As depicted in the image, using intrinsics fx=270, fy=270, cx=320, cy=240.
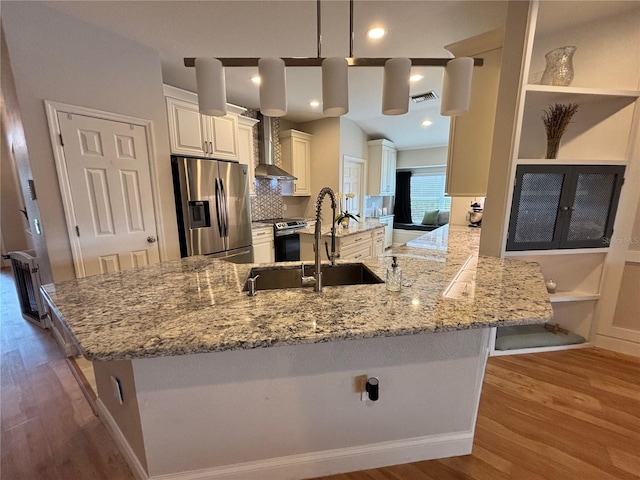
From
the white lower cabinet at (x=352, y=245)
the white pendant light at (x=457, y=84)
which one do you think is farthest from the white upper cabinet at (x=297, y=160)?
the white pendant light at (x=457, y=84)

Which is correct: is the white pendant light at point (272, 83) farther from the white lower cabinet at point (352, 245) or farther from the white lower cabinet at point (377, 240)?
the white lower cabinet at point (377, 240)

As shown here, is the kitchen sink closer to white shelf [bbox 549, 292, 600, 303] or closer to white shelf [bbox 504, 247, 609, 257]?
white shelf [bbox 504, 247, 609, 257]

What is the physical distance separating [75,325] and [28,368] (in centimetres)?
194

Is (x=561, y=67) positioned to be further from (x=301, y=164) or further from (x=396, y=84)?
(x=301, y=164)

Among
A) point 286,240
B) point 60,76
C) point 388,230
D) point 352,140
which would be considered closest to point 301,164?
point 352,140

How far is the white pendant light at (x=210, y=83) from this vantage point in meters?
1.02

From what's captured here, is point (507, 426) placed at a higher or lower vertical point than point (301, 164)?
lower

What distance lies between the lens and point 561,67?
1.89 meters

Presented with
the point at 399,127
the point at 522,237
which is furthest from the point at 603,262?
the point at 399,127

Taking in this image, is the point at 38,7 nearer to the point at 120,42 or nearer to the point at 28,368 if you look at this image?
the point at 120,42

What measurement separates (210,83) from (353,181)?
14.3ft

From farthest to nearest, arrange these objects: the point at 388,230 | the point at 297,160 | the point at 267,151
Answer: the point at 388,230, the point at 297,160, the point at 267,151

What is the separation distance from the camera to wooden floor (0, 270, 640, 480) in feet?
4.21

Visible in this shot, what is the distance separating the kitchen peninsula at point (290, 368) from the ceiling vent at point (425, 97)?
2.93 m
